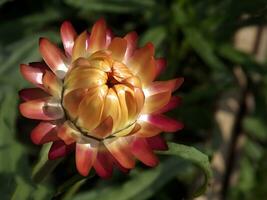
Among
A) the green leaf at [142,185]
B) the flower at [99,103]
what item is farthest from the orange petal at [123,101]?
the green leaf at [142,185]

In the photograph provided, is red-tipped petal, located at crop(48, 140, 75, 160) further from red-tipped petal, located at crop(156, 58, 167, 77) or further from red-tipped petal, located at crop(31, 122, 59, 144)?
red-tipped petal, located at crop(156, 58, 167, 77)

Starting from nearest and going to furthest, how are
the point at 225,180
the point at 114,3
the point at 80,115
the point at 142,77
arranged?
the point at 80,115
the point at 142,77
the point at 114,3
the point at 225,180

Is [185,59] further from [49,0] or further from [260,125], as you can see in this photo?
[49,0]

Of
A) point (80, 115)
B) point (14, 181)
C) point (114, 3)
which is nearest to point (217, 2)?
point (114, 3)

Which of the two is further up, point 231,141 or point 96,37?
point 96,37

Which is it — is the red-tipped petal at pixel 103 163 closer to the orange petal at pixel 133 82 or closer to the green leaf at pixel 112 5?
the orange petal at pixel 133 82

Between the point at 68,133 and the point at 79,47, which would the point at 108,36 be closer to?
the point at 79,47

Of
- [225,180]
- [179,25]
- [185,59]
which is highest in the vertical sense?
[179,25]

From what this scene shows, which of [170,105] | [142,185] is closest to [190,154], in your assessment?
[170,105]
